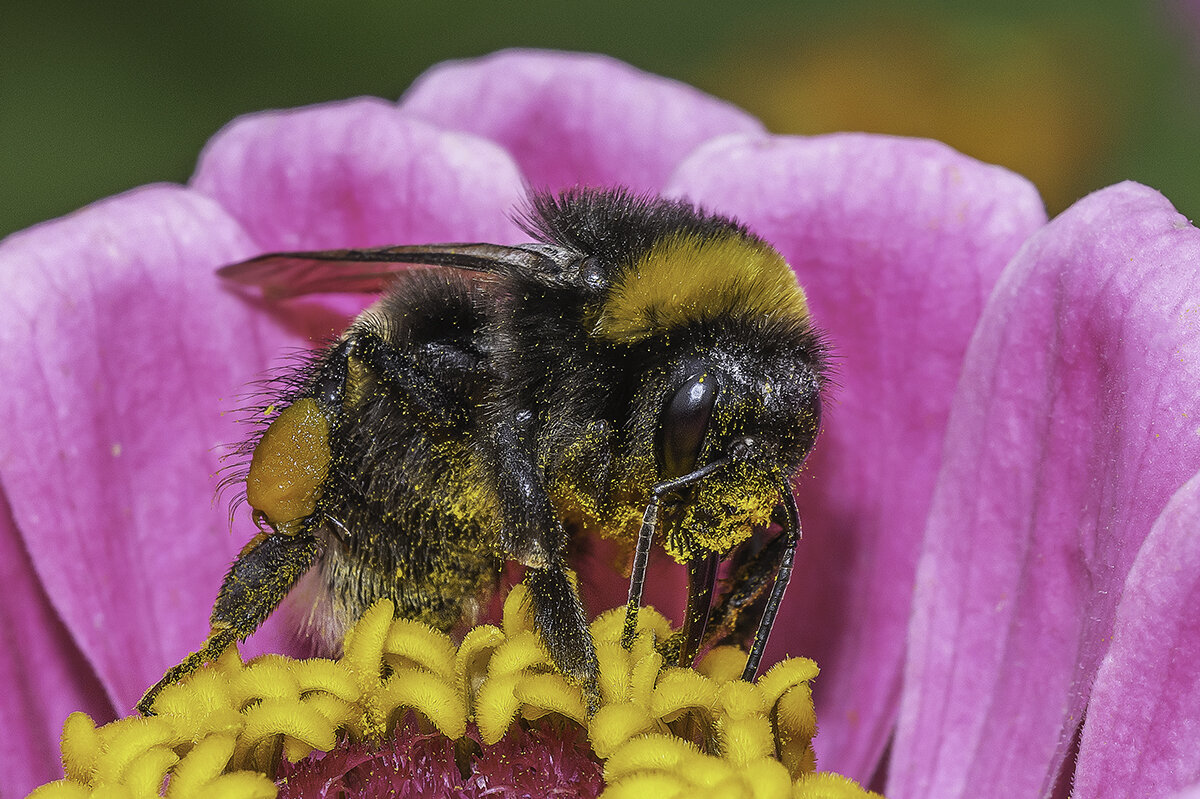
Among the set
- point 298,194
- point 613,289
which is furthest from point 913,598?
point 298,194

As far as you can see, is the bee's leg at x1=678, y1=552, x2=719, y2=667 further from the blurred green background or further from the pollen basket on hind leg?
the blurred green background

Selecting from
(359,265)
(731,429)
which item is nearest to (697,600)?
(731,429)

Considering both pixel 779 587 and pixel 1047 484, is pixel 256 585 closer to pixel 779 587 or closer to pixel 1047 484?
pixel 779 587

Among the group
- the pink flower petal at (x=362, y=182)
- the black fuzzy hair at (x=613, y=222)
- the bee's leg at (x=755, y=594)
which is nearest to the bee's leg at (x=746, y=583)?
the bee's leg at (x=755, y=594)

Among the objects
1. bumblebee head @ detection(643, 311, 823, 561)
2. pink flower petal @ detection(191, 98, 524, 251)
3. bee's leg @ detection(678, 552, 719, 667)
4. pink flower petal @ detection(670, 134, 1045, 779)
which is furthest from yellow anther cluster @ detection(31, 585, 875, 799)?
pink flower petal @ detection(191, 98, 524, 251)

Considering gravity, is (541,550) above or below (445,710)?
above

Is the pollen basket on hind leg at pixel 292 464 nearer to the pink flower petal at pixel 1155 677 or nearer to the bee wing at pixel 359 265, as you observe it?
the bee wing at pixel 359 265
